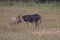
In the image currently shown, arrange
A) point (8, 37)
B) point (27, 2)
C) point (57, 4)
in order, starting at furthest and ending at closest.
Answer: point (27, 2)
point (57, 4)
point (8, 37)

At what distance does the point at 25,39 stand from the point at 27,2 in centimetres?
2630

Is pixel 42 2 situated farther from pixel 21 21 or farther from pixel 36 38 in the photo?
pixel 36 38

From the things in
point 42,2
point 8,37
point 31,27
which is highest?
point 8,37

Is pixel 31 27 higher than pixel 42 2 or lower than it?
higher

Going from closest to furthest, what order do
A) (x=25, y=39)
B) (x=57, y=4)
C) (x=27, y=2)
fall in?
1. (x=25, y=39)
2. (x=57, y=4)
3. (x=27, y=2)

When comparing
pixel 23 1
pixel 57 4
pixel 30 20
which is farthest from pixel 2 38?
pixel 23 1

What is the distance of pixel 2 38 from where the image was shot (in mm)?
10938

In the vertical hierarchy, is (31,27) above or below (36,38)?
below

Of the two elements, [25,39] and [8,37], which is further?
[8,37]

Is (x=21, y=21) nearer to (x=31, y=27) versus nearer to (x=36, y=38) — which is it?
(x=31, y=27)

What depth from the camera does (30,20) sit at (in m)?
15.2

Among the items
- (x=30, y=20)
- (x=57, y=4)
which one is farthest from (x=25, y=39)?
(x=57, y=4)

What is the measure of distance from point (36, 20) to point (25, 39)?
16.3ft

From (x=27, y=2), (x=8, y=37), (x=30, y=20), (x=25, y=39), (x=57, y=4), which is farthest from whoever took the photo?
(x=27, y=2)
